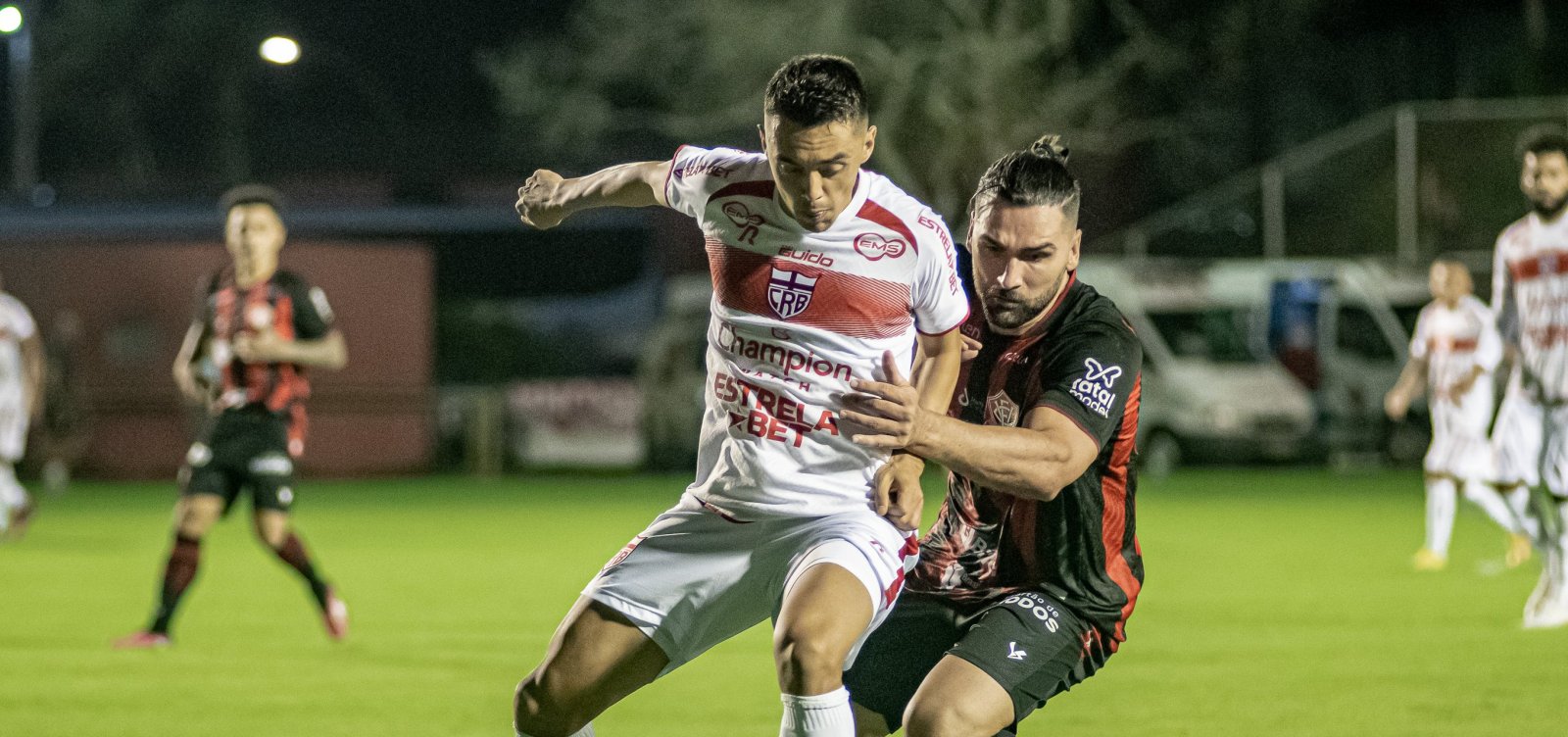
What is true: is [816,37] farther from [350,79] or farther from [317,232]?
[350,79]

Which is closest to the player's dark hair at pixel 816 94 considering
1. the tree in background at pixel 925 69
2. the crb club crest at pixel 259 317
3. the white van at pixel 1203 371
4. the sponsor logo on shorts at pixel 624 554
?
the sponsor logo on shorts at pixel 624 554

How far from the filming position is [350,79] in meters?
48.7

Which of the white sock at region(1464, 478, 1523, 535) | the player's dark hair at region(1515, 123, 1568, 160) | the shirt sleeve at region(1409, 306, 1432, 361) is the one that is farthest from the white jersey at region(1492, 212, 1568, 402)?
the shirt sleeve at region(1409, 306, 1432, 361)

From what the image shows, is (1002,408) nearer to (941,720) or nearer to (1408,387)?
(941,720)

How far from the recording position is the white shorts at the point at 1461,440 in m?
13.8

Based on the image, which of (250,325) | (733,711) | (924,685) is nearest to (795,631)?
(924,685)

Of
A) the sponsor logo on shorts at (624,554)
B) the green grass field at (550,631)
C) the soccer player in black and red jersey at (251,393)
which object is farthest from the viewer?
the soccer player in black and red jersey at (251,393)

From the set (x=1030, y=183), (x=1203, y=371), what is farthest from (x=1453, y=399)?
(x=1203, y=371)

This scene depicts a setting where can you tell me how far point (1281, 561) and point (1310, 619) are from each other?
3523 millimetres

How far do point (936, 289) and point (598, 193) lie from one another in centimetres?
103

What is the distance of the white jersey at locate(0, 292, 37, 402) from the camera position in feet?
50.9

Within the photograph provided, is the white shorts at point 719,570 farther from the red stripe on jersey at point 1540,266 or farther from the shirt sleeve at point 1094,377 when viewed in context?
the red stripe on jersey at point 1540,266

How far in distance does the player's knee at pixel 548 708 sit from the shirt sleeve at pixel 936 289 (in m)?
1.31

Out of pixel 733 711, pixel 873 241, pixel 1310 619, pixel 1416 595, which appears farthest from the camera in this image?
pixel 1416 595
